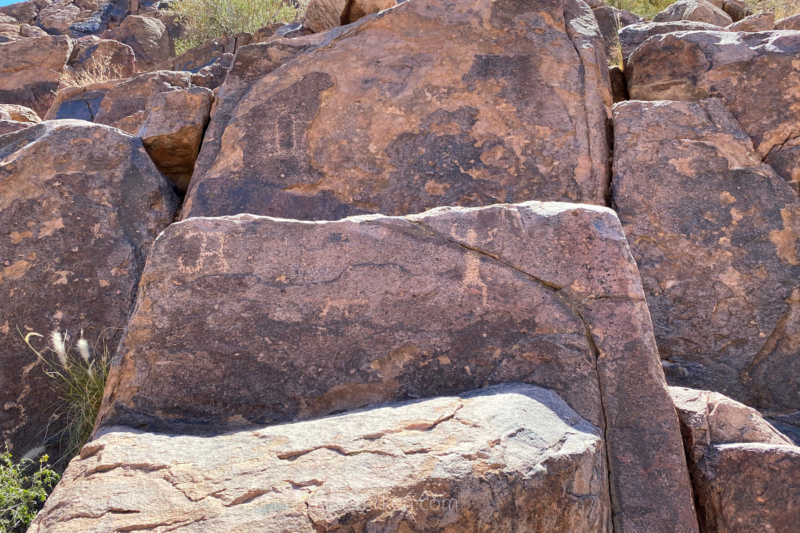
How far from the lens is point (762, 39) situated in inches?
126

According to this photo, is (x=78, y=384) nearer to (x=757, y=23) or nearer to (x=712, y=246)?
(x=712, y=246)

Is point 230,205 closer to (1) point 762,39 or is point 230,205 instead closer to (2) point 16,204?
(2) point 16,204

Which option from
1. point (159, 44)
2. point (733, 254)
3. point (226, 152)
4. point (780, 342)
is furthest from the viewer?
point (159, 44)

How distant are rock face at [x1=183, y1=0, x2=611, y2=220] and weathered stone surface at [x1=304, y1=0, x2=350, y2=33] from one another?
0.94m

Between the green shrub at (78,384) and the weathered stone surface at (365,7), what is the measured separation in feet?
8.94

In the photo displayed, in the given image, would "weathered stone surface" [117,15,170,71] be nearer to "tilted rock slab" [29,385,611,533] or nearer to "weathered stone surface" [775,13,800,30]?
"weathered stone surface" [775,13,800,30]

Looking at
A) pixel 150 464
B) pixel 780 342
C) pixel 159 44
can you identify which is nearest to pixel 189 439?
pixel 150 464

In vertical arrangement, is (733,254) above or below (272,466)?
above

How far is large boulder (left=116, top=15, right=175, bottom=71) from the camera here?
1177cm

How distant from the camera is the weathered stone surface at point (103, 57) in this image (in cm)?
863

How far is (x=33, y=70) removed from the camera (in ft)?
28.6

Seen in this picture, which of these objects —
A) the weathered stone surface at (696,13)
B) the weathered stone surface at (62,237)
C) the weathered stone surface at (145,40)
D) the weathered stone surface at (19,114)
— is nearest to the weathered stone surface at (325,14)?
the weathered stone surface at (62,237)

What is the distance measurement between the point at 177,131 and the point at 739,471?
116 inches

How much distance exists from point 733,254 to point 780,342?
1.33 feet
